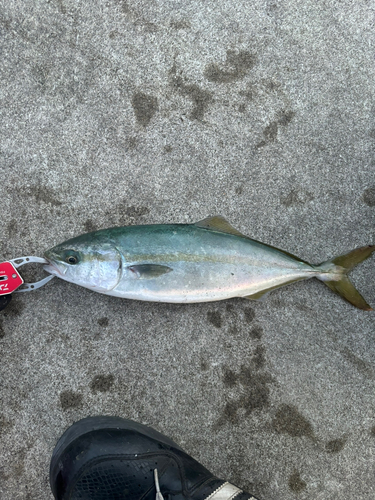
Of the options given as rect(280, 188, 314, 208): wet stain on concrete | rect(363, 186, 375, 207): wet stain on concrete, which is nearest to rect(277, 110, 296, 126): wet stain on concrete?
rect(280, 188, 314, 208): wet stain on concrete

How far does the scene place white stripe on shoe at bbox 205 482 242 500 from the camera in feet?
7.72

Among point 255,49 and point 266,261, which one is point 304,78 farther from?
point 266,261

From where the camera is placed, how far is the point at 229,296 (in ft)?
8.32

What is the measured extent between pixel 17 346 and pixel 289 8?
342 cm

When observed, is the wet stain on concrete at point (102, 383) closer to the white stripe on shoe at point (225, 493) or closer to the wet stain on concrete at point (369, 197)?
the white stripe on shoe at point (225, 493)

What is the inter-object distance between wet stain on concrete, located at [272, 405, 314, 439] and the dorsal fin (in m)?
1.37

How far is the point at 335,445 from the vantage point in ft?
8.77

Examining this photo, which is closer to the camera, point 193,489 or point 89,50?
point 193,489

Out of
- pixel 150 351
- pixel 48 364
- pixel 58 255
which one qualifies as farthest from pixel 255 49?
pixel 48 364

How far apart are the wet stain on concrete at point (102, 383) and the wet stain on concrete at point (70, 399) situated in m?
0.12

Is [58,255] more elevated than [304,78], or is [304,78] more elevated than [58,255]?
[304,78]

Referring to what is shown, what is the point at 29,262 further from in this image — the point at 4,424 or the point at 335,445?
the point at 335,445

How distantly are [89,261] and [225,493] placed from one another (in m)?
1.80

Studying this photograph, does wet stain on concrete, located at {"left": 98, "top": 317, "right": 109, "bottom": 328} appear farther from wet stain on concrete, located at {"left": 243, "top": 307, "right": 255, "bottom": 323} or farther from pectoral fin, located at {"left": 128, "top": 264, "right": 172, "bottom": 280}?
wet stain on concrete, located at {"left": 243, "top": 307, "right": 255, "bottom": 323}
